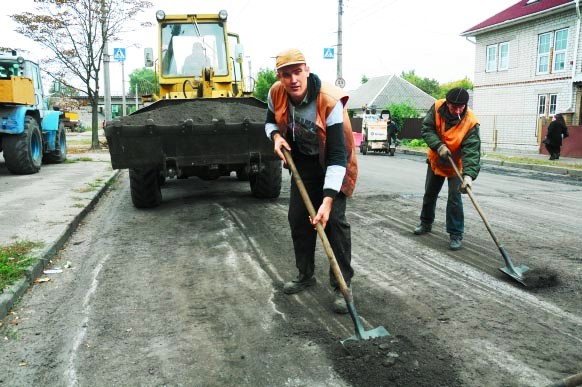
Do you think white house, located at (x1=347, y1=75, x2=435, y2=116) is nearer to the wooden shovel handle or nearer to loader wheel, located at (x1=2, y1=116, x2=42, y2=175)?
loader wheel, located at (x1=2, y1=116, x2=42, y2=175)

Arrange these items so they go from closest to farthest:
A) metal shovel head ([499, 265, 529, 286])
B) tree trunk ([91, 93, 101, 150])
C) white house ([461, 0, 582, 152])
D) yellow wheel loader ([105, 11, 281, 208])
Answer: metal shovel head ([499, 265, 529, 286])
yellow wheel loader ([105, 11, 281, 208])
tree trunk ([91, 93, 101, 150])
white house ([461, 0, 582, 152])

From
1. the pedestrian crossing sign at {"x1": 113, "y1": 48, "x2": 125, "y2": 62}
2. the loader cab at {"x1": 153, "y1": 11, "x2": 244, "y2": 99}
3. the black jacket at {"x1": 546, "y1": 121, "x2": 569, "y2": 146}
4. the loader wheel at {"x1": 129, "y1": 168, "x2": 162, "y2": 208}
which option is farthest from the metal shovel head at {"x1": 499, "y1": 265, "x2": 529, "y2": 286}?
the pedestrian crossing sign at {"x1": 113, "y1": 48, "x2": 125, "y2": 62}

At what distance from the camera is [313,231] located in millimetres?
4113

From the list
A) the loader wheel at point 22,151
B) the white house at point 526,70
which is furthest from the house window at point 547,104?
the loader wheel at point 22,151

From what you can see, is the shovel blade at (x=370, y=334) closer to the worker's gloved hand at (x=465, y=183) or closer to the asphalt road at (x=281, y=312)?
the asphalt road at (x=281, y=312)

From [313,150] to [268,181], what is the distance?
4240 mm

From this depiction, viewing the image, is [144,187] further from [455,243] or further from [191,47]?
[455,243]

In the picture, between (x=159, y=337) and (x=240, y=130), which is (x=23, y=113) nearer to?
(x=240, y=130)

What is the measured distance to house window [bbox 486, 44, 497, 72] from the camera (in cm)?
2559

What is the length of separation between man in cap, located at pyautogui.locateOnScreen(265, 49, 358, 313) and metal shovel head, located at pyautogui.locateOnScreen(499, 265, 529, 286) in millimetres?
1445

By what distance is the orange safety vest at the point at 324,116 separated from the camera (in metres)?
3.57

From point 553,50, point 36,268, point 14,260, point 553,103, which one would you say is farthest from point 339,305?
point 553,50

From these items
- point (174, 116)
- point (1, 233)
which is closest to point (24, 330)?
point (1, 233)

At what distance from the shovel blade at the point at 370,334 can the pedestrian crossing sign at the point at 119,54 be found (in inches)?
692
